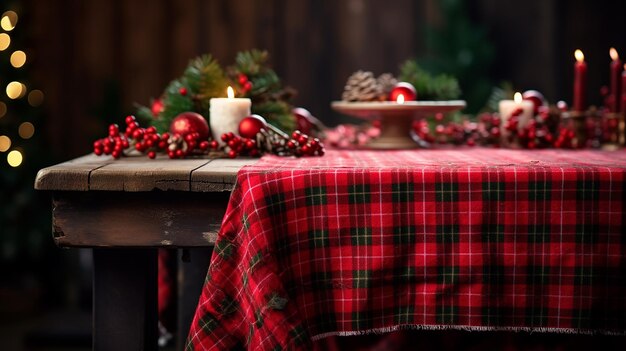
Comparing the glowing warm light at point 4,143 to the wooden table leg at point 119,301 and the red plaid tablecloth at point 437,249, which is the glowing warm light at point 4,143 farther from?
the red plaid tablecloth at point 437,249

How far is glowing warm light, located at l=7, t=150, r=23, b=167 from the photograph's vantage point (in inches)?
147

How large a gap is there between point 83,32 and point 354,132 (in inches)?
117

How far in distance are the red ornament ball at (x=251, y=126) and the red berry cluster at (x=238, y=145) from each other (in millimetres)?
32

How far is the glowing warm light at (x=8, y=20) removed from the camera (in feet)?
12.4

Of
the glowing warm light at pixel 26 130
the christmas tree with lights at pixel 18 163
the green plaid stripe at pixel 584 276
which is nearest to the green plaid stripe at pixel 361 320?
the green plaid stripe at pixel 584 276

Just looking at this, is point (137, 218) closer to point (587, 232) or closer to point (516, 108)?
point (587, 232)

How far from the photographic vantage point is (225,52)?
456 cm

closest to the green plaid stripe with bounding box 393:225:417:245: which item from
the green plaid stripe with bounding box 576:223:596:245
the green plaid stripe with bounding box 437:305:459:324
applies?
the green plaid stripe with bounding box 437:305:459:324

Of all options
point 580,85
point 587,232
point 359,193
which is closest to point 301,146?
point 359,193

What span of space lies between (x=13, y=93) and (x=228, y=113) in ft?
8.39

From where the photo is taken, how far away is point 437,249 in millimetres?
1170

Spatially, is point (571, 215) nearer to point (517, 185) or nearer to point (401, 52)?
point (517, 185)

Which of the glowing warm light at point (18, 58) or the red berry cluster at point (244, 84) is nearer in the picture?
the red berry cluster at point (244, 84)

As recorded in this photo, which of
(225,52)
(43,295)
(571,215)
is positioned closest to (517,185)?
(571,215)
